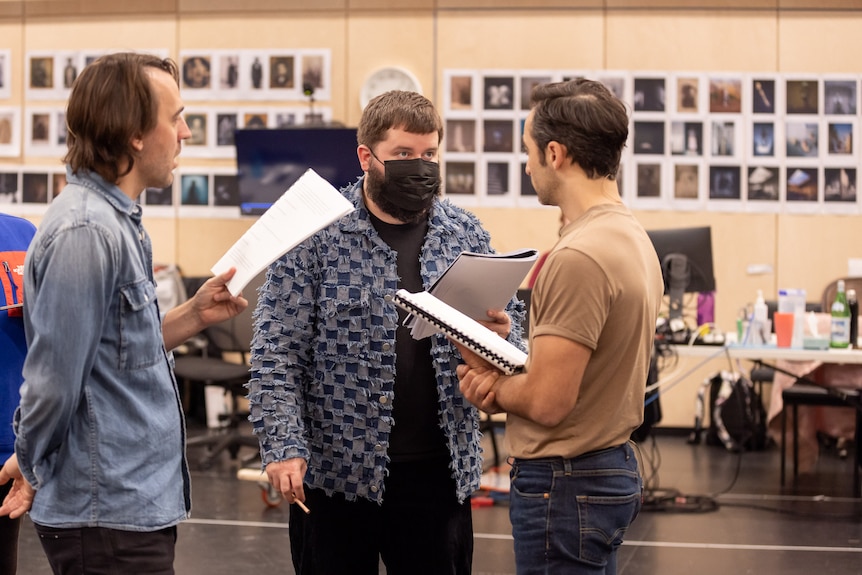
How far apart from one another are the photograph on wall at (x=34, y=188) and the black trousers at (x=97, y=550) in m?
6.48

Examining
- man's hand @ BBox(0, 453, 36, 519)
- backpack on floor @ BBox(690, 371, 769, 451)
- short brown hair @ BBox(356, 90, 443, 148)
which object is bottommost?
backpack on floor @ BBox(690, 371, 769, 451)

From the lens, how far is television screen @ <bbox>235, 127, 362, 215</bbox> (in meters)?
6.13

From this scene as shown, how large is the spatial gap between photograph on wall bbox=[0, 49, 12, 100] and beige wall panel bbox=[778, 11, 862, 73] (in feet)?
18.1

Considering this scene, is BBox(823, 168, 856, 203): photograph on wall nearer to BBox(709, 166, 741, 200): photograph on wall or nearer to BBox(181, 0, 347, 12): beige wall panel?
Result: BBox(709, 166, 741, 200): photograph on wall

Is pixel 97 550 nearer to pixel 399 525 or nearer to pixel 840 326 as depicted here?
pixel 399 525

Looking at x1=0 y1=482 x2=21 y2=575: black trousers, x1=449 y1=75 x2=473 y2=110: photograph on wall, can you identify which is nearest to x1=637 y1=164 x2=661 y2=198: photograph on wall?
x1=449 y1=75 x2=473 y2=110: photograph on wall

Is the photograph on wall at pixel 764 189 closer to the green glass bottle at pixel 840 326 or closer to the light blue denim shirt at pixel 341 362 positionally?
the green glass bottle at pixel 840 326

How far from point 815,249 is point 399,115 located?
5302 mm

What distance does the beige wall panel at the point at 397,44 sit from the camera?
7043 millimetres

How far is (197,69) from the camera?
24.0ft

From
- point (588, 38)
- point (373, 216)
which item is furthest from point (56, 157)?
point (373, 216)

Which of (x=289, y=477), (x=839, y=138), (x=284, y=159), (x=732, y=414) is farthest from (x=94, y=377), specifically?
(x=839, y=138)

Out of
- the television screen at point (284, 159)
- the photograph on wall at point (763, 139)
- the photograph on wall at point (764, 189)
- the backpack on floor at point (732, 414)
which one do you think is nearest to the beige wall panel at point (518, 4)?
the photograph on wall at point (763, 139)

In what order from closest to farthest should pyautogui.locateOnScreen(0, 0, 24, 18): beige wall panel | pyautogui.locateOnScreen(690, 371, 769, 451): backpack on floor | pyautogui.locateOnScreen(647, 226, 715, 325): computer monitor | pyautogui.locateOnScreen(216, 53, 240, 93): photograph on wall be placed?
1. pyautogui.locateOnScreen(647, 226, 715, 325): computer monitor
2. pyautogui.locateOnScreen(690, 371, 769, 451): backpack on floor
3. pyautogui.locateOnScreen(216, 53, 240, 93): photograph on wall
4. pyautogui.locateOnScreen(0, 0, 24, 18): beige wall panel
